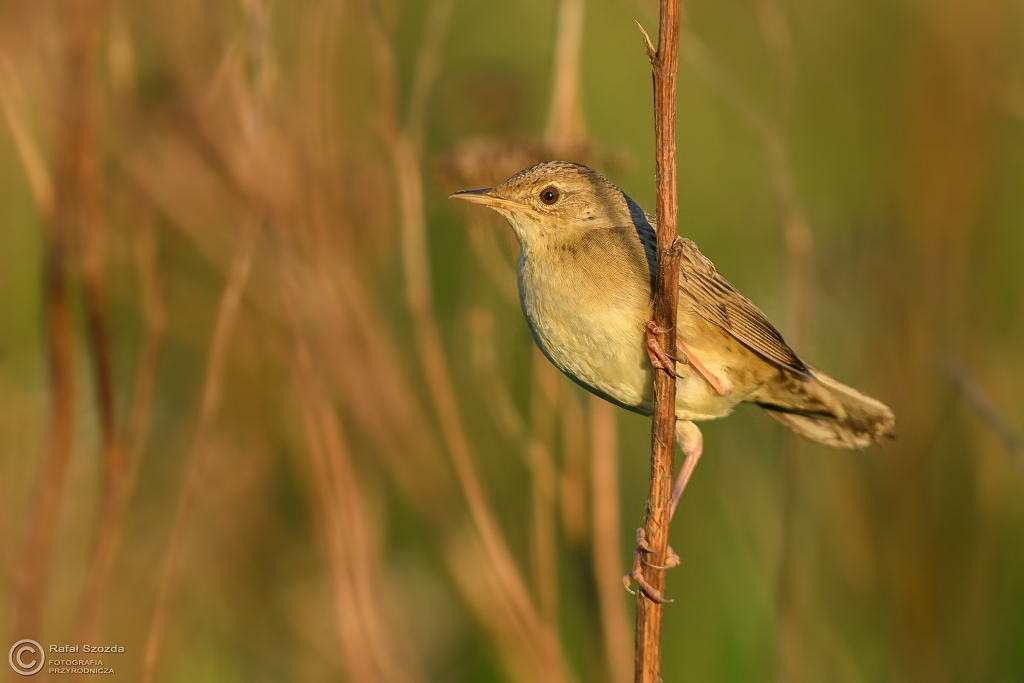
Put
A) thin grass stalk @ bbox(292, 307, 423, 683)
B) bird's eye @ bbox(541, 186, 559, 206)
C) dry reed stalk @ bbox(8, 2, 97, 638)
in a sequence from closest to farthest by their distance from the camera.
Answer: dry reed stalk @ bbox(8, 2, 97, 638) < thin grass stalk @ bbox(292, 307, 423, 683) < bird's eye @ bbox(541, 186, 559, 206)

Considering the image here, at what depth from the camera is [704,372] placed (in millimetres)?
3449

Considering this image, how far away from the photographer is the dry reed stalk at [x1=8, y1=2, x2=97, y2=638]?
2.97m

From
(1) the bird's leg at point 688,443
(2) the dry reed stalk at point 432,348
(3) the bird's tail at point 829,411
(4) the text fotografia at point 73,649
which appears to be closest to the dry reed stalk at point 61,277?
(4) the text fotografia at point 73,649

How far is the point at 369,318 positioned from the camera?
12.2ft

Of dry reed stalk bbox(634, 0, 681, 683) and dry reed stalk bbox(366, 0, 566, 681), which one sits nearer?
dry reed stalk bbox(634, 0, 681, 683)

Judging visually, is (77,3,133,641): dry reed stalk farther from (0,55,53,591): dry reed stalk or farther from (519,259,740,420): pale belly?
(519,259,740,420): pale belly

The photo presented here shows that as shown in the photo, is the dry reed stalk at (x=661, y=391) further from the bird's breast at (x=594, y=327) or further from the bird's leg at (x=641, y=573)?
the bird's breast at (x=594, y=327)

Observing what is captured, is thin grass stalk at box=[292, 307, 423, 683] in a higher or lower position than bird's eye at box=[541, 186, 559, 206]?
lower

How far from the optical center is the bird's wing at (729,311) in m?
3.48

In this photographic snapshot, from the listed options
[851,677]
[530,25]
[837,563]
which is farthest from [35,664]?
[530,25]

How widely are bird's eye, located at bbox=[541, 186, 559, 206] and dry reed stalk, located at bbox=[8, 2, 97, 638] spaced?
4.74ft

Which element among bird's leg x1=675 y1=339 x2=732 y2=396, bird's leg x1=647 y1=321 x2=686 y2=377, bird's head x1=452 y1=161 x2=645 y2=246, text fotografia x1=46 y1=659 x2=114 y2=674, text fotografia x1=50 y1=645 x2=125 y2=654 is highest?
bird's head x1=452 y1=161 x2=645 y2=246

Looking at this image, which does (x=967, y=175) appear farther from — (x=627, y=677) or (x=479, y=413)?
(x=627, y=677)

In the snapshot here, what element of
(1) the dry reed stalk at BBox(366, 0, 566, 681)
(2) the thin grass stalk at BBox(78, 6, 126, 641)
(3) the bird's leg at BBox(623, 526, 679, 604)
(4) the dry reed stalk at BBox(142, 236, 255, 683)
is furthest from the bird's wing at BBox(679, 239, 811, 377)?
(2) the thin grass stalk at BBox(78, 6, 126, 641)
